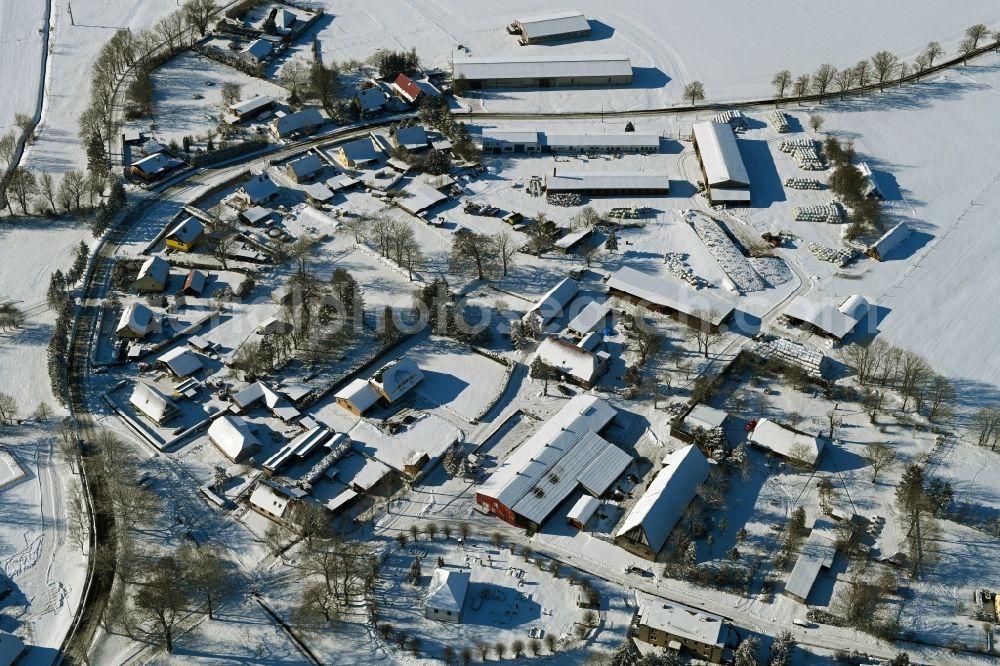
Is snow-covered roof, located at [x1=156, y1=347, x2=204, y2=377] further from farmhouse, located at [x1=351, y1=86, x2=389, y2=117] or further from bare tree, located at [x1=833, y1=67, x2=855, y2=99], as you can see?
bare tree, located at [x1=833, y1=67, x2=855, y2=99]

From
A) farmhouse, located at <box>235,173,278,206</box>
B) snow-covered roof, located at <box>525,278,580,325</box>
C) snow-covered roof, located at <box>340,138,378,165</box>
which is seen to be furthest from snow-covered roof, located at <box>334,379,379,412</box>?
snow-covered roof, located at <box>340,138,378,165</box>

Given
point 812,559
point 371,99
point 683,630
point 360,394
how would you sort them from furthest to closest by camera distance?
1. point 371,99
2. point 360,394
3. point 812,559
4. point 683,630

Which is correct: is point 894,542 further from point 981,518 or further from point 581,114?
point 581,114

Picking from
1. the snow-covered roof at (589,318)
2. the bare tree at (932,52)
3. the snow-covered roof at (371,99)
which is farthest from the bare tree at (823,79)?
the snow-covered roof at (371,99)

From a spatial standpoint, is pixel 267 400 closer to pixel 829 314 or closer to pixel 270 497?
pixel 270 497

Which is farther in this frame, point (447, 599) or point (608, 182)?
point (608, 182)

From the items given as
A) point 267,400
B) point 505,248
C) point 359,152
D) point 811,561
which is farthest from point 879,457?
point 359,152

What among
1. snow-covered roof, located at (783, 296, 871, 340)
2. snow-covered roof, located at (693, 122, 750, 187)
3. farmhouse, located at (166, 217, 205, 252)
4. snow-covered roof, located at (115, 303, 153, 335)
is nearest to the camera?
snow-covered roof, located at (115, 303, 153, 335)
